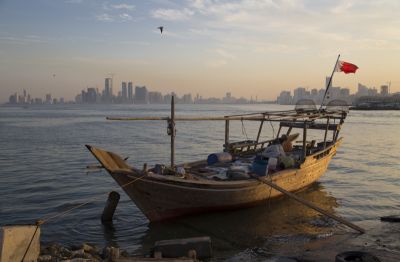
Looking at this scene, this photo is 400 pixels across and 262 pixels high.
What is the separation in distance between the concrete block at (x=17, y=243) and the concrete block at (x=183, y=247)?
266 centimetres

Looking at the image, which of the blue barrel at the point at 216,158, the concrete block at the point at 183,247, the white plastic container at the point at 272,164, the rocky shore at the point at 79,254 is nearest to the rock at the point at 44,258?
the rocky shore at the point at 79,254

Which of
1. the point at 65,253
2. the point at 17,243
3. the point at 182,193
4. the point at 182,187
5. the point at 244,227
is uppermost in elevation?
A: the point at 182,187

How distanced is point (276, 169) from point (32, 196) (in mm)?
9886

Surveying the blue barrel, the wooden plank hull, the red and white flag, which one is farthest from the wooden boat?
the red and white flag

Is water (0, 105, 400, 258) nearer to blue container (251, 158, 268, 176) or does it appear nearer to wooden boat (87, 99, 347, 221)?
wooden boat (87, 99, 347, 221)

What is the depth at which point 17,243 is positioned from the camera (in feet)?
25.5

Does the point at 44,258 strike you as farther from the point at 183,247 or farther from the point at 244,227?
the point at 244,227

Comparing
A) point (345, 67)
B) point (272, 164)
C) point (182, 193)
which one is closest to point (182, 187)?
point (182, 193)

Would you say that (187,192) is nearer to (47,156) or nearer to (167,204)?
(167,204)

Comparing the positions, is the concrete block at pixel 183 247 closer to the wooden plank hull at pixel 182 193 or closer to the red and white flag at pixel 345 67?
the wooden plank hull at pixel 182 193

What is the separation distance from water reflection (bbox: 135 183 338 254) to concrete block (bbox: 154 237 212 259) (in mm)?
998

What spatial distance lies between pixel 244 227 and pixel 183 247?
12.1ft

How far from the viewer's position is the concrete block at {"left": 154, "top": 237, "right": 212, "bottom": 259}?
9.18 m

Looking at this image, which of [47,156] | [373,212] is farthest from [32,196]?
[373,212]
